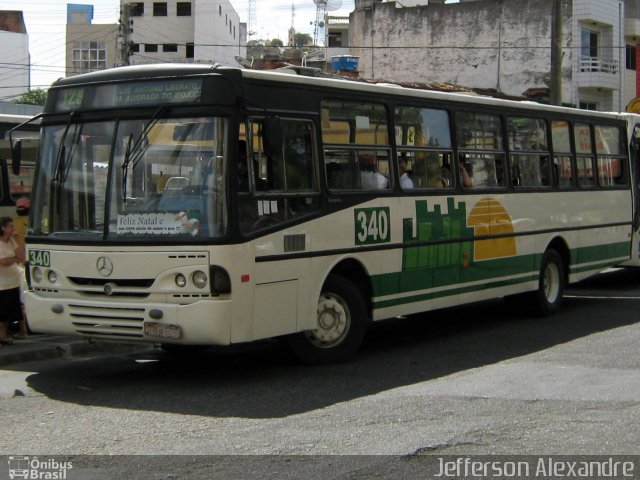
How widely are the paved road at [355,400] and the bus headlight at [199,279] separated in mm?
978

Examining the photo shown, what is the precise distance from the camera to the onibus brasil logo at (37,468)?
245 inches

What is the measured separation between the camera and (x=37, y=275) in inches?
384

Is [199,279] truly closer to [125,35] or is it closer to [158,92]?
[158,92]

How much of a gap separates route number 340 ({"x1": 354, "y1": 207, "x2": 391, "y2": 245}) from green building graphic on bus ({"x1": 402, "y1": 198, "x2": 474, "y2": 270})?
0.35 metres

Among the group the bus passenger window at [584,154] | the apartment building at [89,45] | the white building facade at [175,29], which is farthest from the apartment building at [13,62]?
the bus passenger window at [584,154]

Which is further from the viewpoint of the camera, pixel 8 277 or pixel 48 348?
pixel 8 277

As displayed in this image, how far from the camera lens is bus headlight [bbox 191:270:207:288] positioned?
8.79m

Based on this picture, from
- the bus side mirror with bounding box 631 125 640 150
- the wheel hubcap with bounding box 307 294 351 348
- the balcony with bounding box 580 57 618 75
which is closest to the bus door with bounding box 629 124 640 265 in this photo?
the bus side mirror with bounding box 631 125 640 150

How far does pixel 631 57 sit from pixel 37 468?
4359 centimetres

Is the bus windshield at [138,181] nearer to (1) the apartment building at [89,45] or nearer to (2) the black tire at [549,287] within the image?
(2) the black tire at [549,287]

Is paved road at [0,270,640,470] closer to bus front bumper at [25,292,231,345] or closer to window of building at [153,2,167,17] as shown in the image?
bus front bumper at [25,292,231,345]

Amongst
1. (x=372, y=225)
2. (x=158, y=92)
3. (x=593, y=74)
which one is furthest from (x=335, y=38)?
(x=158, y=92)

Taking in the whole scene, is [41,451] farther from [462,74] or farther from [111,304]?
[462,74]

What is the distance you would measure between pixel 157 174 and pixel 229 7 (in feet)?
257
